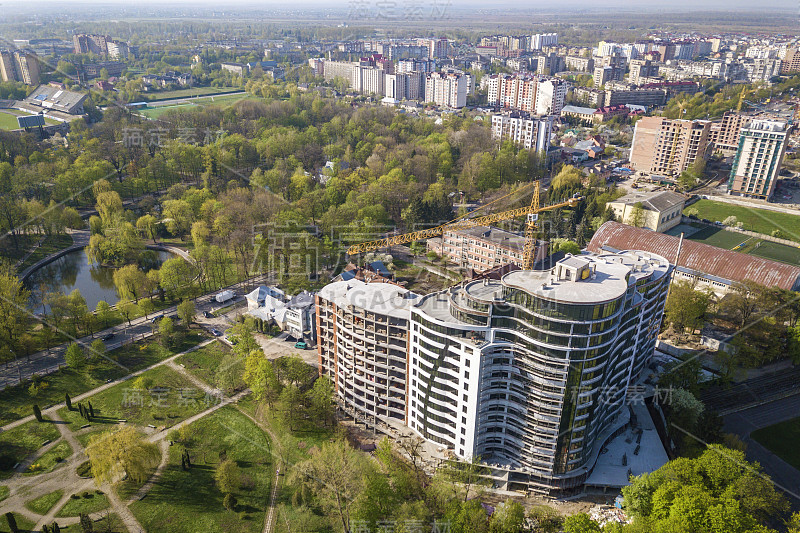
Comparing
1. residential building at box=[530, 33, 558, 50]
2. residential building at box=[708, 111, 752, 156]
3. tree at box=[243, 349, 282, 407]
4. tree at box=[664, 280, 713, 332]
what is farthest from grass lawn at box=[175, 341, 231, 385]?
residential building at box=[530, 33, 558, 50]

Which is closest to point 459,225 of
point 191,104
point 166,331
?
point 166,331

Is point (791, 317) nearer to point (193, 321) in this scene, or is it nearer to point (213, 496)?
point (213, 496)

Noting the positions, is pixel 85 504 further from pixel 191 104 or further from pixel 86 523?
pixel 191 104

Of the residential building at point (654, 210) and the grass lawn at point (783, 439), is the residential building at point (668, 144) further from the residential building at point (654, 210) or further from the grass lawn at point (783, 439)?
the grass lawn at point (783, 439)

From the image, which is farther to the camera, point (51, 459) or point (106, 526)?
point (51, 459)

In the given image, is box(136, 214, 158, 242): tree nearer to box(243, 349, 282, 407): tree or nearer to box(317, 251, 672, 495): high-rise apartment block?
Answer: box(243, 349, 282, 407): tree
